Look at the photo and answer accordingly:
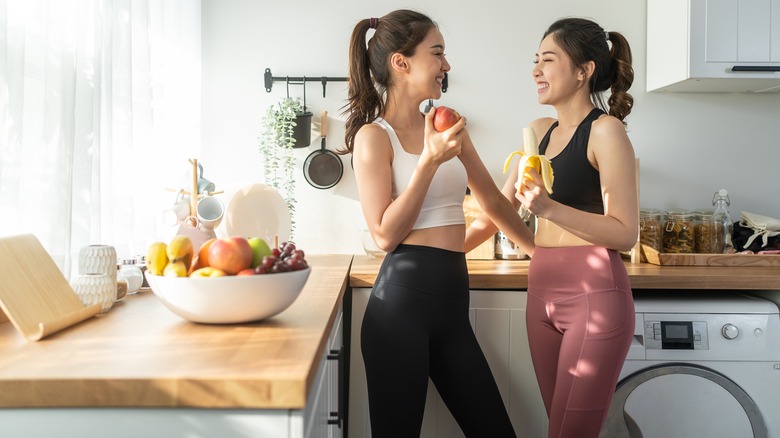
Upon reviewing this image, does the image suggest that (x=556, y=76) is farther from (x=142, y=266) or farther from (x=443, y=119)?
(x=142, y=266)

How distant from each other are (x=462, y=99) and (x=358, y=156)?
140 centimetres

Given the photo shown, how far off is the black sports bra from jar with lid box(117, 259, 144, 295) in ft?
3.70

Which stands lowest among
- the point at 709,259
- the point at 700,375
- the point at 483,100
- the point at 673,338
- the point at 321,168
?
the point at 700,375

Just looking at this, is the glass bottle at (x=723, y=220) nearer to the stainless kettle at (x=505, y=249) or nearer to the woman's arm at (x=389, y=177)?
the stainless kettle at (x=505, y=249)

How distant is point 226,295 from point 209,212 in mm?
880

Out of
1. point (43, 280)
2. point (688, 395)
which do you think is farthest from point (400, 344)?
point (688, 395)

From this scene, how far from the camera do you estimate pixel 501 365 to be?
90.8 inches

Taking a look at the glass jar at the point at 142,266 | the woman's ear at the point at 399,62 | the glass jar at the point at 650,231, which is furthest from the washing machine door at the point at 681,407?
the glass jar at the point at 142,266

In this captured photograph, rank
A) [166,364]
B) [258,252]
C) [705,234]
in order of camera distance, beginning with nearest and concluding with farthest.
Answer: [166,364] < [258,252] < [705,234]

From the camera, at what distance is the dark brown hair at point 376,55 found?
1834mm

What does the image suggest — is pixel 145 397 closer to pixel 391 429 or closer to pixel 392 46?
pixel 391 429

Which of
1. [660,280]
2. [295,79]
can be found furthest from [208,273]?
[295,79]

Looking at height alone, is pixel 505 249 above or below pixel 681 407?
above

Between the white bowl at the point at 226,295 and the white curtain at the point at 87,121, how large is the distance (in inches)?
18.6
